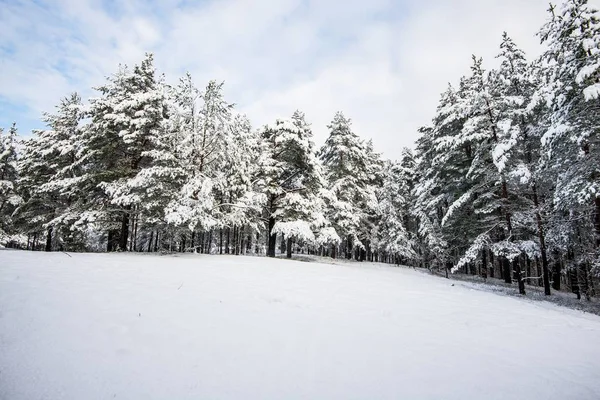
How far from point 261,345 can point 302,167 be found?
50.9ft

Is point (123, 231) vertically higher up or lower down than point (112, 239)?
higher up

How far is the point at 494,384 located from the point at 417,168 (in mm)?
28279

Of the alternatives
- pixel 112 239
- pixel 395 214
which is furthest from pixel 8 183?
pixel 395 214

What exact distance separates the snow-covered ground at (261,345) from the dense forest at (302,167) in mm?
6812

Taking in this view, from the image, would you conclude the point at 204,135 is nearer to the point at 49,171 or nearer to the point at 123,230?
the point at 123,230

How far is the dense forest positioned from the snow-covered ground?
6812 millimetres

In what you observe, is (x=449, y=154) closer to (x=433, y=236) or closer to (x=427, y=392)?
(x=433, y=236)

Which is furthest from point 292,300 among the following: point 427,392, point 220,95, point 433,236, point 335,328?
point 433,236

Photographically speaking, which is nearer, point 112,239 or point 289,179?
point 112,239

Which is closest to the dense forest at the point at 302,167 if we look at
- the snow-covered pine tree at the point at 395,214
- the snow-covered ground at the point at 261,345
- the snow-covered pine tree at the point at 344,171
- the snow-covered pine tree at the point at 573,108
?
the snow-covered pine tree at the point at 573,108

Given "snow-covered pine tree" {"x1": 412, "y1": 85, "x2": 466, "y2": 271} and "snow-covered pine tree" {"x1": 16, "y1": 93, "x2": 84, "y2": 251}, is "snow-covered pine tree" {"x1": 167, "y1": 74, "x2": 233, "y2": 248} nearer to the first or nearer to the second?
"snow-covered pine tree" {"x1": 16, "y1": 93, "x2": 84, "y2": 251}

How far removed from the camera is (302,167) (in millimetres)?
19578

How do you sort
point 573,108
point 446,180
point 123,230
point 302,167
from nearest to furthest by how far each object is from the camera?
point 573,108 < point 123,230 < point 302,167 < point 446,180

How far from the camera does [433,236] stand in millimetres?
20016
